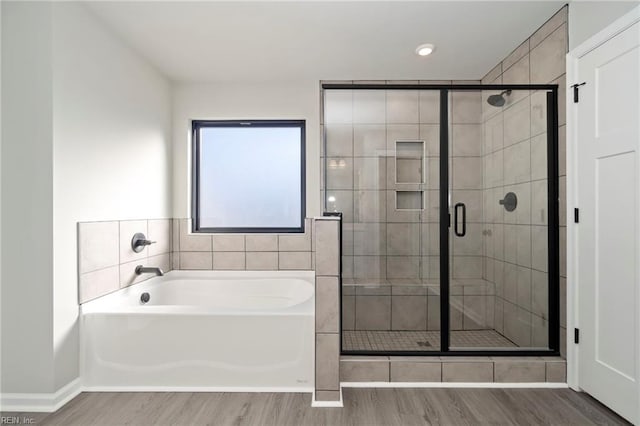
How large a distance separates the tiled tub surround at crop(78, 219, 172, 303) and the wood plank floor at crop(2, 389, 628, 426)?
0.66 m

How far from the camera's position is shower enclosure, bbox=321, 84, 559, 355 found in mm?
2258

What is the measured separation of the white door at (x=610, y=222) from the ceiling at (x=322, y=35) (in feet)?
2.20

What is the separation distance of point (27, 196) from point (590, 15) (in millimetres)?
3327

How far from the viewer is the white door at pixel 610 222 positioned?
1.70 metres

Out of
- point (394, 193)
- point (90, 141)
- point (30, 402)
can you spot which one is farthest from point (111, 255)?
point (394, 193)

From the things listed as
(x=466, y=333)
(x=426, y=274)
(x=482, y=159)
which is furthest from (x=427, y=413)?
(x=482, y=159)

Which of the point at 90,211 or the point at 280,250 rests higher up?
the point at 90,211

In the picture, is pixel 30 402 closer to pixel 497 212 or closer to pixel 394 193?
pixel 394 193

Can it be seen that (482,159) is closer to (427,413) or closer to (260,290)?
(427,413)

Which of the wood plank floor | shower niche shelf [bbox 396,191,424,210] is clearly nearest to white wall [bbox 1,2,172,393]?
the wood plank floor

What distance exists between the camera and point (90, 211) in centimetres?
218

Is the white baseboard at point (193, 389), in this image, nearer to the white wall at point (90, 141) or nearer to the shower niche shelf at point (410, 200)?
the white wall at point (90, 141)

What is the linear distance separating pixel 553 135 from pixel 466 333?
1.42 meters

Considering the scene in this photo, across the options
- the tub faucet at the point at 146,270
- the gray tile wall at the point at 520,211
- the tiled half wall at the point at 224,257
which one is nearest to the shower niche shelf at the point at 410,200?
the gray tile wall at the point at 520,211
